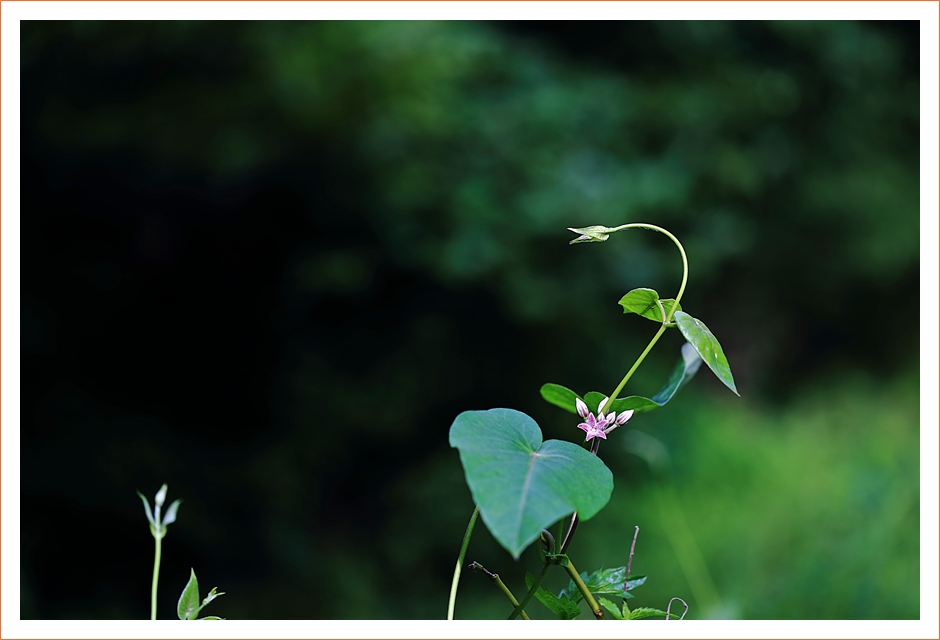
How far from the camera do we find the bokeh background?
4.55ft

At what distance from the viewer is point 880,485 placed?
74.9 inches

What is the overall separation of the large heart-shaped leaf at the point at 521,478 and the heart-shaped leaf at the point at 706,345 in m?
0.05

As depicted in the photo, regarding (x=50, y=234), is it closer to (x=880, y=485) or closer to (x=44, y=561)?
(x=44, y=561)

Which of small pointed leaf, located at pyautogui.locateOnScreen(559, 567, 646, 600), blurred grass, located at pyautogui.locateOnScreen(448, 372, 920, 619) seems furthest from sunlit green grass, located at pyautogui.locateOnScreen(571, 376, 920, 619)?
small pointed leaf, located at pyautogui.locateOnScreen(559, 567, 646, 600)

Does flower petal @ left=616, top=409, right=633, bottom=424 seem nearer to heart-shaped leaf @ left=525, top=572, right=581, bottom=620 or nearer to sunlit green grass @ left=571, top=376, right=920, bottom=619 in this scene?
heart-shaped leaf @ left=525, top=572, right=581, bottom=620

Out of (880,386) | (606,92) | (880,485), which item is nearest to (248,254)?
(606,92)

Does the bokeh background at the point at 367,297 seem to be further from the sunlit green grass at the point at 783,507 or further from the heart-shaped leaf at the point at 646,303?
the heart-shaped leaf at the point at 646,303

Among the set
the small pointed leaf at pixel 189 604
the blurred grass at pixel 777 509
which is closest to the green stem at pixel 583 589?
the small pointed leaf at pixel 189 604

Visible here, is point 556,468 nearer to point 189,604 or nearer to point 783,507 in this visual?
point 189,604

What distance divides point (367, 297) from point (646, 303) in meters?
1.43

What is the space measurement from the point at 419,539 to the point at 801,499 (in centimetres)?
107

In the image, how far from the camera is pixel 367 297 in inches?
64.5

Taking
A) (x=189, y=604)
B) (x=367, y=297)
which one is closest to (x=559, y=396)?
(x=189, y=604)

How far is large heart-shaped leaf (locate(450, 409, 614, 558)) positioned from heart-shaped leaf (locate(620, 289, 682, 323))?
59 millimetres
